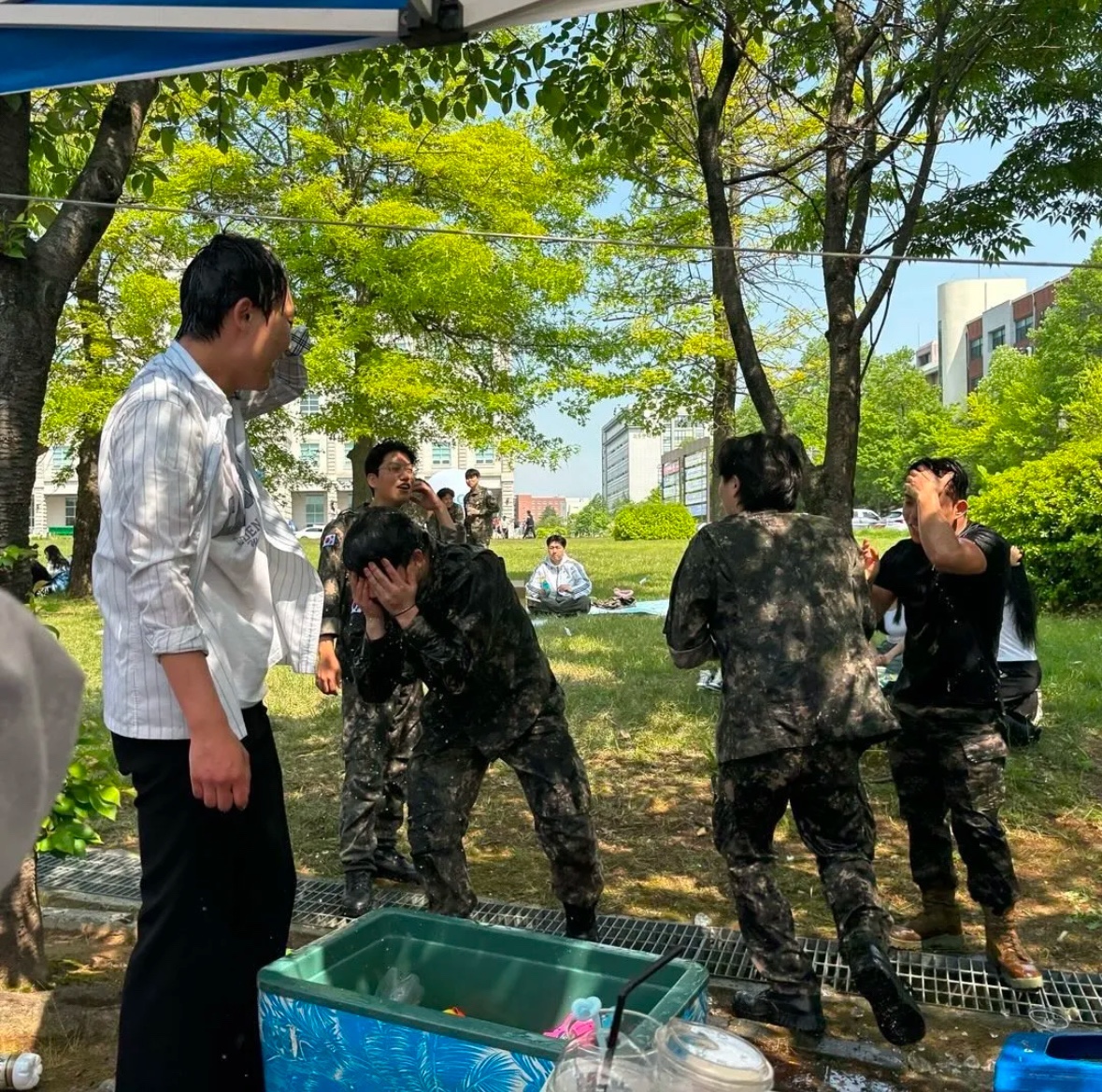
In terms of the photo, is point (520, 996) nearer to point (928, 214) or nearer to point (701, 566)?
point (701, 566)

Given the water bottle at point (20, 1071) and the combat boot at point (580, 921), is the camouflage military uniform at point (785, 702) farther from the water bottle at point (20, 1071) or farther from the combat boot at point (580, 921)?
the water bottle at point (20, 1071)

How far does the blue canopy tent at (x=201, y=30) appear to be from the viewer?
2406mm

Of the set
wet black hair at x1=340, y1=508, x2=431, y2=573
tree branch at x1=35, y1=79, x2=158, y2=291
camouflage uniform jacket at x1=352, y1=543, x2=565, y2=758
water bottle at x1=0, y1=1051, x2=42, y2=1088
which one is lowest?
water bottle at x1=0, y1=1051, x2=42, y2=1088

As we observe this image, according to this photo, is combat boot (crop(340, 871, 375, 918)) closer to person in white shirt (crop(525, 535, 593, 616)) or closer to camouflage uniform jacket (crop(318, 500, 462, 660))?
camouflage uniform jacket (crop(318, 500, 462, 660))

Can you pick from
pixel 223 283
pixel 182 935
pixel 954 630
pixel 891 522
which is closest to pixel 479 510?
pixel 954 630

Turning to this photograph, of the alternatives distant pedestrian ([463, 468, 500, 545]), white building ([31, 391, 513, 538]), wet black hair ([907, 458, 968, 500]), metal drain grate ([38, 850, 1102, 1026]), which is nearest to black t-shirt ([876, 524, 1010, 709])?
wet black hair ([907, 458, 968, 500])

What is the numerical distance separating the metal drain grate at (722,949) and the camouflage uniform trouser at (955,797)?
277 mm

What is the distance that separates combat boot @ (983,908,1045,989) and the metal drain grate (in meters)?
0.04

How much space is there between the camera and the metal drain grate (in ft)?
10.9

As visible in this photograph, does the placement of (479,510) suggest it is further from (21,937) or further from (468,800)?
(21,937)

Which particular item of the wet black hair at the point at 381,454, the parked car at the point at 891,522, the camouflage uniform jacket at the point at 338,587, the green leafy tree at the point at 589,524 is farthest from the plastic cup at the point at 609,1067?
the green leafy tree at the point at 589,524

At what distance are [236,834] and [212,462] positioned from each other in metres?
0.80

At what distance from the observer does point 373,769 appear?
4406 millimetres

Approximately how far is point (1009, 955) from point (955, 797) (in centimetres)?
53
